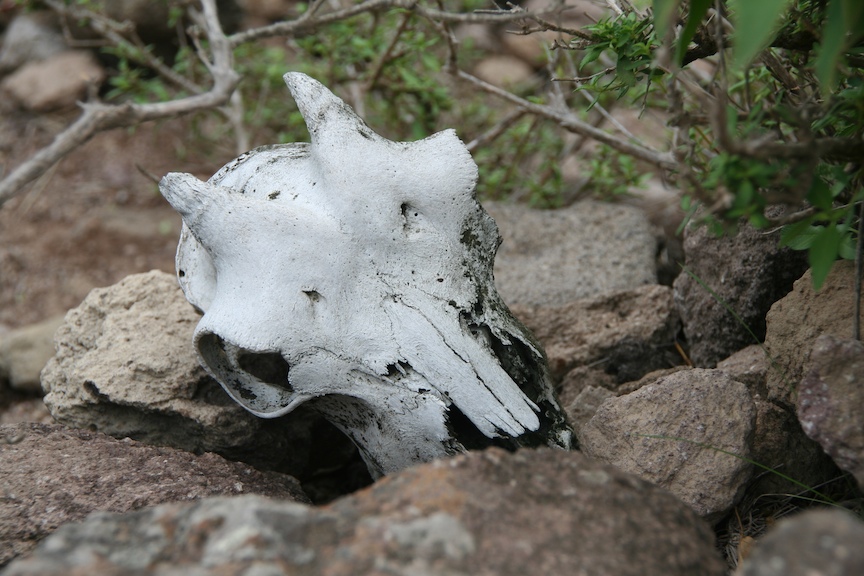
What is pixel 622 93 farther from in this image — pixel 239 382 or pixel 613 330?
pixel 239 382

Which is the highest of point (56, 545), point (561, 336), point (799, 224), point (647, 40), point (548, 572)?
point (647, 40)

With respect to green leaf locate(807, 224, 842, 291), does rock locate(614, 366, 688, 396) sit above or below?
below

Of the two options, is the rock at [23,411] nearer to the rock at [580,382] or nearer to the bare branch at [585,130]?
the rock at [580,382]

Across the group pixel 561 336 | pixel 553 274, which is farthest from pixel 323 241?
pixel 553 274

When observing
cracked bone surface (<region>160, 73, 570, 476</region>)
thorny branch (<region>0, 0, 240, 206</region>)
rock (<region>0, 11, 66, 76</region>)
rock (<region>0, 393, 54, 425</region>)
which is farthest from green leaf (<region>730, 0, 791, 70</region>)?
rock (<region>0, 11, 66, 76</region>)

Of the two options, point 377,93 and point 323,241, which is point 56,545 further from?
point 377,93

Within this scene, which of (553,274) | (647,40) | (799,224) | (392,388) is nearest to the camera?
(799,224)

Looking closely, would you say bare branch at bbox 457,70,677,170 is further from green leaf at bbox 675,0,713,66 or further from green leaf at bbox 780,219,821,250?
green leaf at bbox 675,0,713,66
